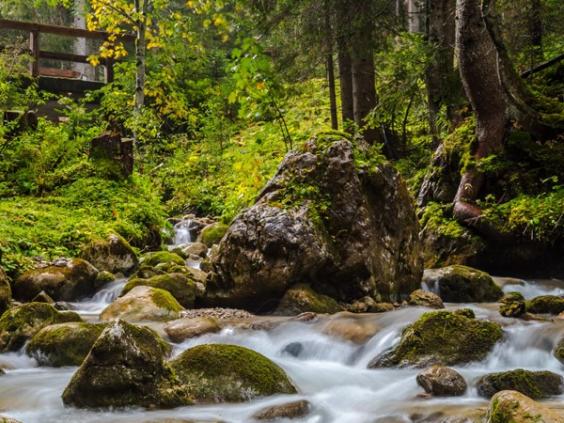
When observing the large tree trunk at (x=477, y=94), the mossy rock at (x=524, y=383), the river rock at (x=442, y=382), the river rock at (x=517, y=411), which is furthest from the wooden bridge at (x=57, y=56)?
the river rock at (x=517, y=411)

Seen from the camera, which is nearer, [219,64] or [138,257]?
[138,257]

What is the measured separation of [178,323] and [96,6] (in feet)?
33.8

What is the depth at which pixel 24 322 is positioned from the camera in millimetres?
6004

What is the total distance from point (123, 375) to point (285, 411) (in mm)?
1198

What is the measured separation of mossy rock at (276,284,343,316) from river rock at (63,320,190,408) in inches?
120

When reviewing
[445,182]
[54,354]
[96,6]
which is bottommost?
[54,354]

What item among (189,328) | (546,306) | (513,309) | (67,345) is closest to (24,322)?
(67,345)

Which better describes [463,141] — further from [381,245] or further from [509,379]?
[509,379]

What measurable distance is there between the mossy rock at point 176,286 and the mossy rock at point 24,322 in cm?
181

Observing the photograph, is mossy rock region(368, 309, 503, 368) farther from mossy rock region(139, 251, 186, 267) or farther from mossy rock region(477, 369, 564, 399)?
mossy rock region(139, 251, 186, 267)

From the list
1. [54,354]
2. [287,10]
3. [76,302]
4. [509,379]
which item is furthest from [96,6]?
[509,379]

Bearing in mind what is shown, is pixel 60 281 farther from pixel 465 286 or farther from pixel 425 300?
pixel 465 286

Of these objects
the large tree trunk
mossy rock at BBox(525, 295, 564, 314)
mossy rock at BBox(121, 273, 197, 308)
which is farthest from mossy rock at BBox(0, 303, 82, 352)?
the large tree trunk

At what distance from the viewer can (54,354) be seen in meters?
5.48
